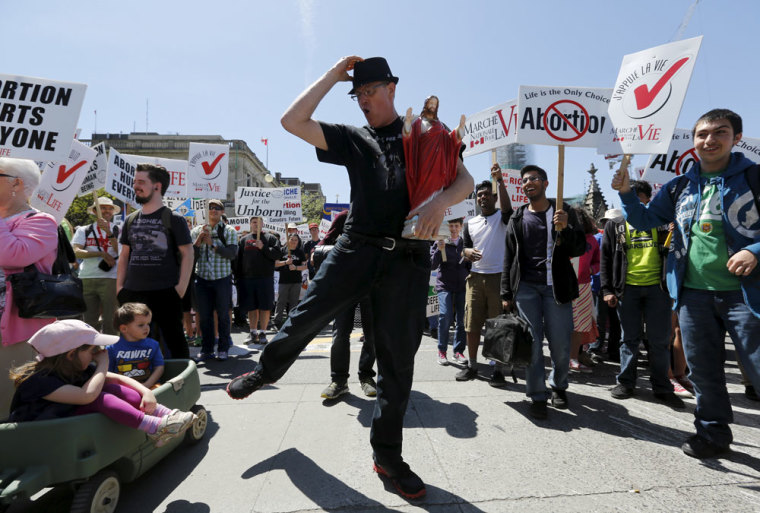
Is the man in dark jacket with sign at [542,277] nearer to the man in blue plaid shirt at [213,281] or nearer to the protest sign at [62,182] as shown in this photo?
the man in blue plaid shirt at [213,281]

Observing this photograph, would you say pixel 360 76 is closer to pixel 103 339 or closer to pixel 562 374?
pixel 103 339

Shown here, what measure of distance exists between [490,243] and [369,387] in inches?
83.0

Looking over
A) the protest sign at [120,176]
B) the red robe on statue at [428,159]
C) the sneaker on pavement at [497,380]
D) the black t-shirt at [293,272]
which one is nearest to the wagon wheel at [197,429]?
the red robe on statue at [428,159]

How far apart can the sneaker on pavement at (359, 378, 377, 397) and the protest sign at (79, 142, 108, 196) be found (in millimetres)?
5184

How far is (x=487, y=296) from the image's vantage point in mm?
4758

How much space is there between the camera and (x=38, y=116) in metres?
4.15

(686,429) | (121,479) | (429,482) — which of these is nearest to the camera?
(121,479)

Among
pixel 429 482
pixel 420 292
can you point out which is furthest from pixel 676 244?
pixel 429 482

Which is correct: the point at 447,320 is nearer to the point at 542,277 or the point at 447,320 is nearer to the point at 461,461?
the point at 542,277

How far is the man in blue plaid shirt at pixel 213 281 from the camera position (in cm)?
571

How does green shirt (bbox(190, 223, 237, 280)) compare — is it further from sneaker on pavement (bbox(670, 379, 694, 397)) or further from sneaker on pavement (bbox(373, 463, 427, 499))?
sneaker on pavement (bbox(670, 379, 694, 397))

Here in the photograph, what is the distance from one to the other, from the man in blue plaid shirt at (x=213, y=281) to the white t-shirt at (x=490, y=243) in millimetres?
3331

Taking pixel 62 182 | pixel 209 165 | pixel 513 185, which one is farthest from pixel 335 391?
pixel 209 165

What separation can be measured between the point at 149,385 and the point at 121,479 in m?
0.81
